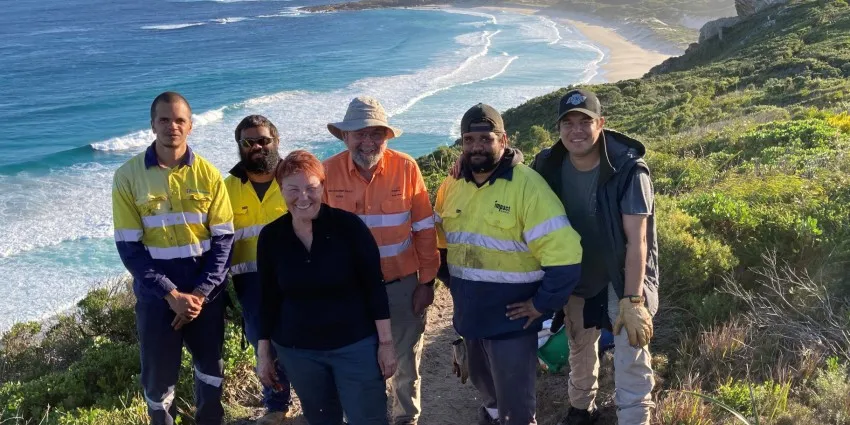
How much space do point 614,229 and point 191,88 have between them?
34.0m

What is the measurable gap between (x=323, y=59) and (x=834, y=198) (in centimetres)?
4006

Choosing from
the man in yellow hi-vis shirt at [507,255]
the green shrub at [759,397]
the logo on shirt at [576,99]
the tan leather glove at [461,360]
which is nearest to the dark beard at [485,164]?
the man in yellow hi-vis shirt at [507,255]

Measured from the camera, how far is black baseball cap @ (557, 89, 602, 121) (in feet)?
10.5

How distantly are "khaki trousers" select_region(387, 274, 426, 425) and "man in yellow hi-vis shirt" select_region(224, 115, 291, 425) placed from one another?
0.74 metres

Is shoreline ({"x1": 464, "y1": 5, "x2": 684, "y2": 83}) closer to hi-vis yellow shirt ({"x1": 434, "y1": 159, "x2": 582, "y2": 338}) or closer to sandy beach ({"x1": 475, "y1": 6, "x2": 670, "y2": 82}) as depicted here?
sandy beach ({"x1": 475, "y1": 6, "x2": 670, "y2": 82})

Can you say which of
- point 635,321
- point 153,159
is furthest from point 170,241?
point 635,321

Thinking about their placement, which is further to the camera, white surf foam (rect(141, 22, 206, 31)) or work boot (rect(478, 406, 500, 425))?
white surf foam (rect(141, 22, 206, 31))

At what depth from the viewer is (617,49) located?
159ft

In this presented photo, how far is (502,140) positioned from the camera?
334 centimetres

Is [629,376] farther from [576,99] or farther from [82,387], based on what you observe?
[82,387]

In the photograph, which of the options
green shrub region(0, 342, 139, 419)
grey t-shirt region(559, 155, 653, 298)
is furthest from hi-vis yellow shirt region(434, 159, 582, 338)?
green shrub region(0, 342, 139, 419)

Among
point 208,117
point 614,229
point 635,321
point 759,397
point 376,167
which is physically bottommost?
point 759,397

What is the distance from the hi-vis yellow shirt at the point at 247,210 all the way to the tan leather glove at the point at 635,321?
2.09m

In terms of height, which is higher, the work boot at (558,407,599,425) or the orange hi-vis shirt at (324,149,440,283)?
the orange hi-vis shirt at (324,149,440,283)
